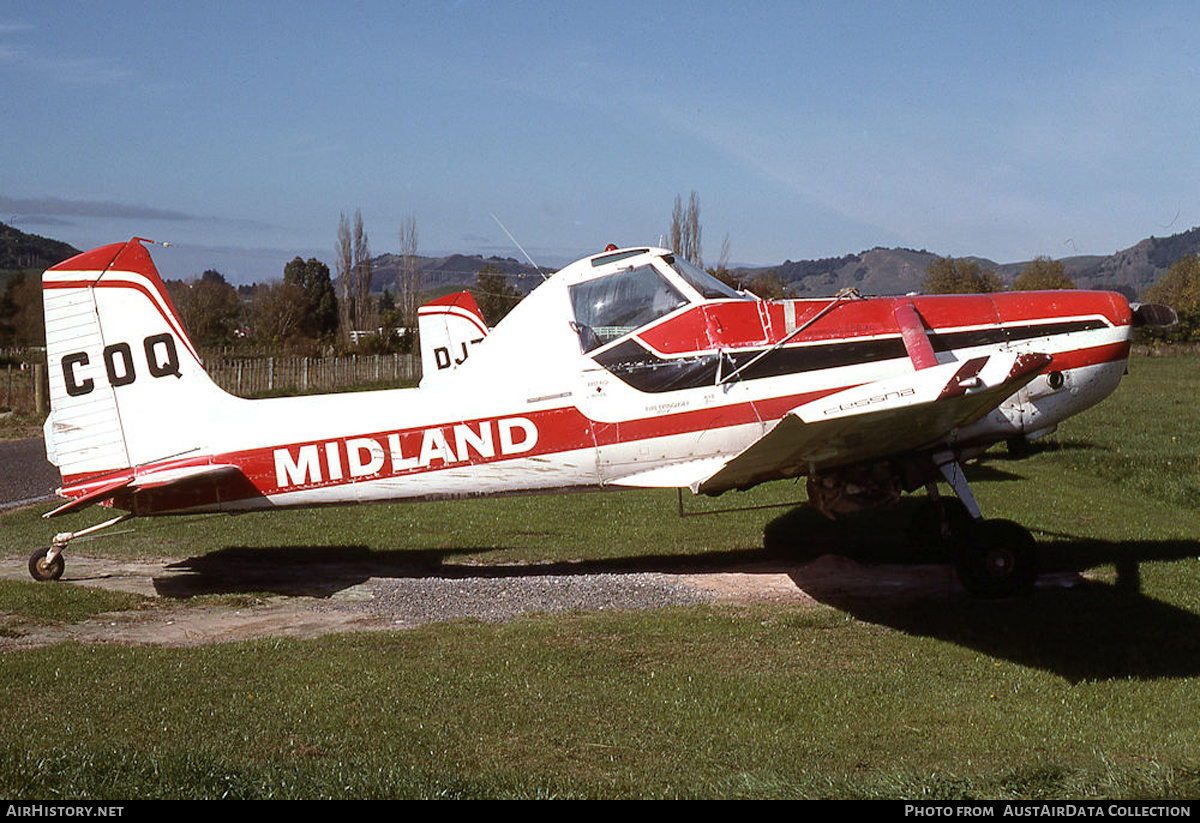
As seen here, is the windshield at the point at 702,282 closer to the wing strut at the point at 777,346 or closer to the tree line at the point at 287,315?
the wing strut at the point at 777,346

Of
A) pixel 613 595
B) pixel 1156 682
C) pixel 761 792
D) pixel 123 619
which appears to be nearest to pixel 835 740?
pixel 761 792

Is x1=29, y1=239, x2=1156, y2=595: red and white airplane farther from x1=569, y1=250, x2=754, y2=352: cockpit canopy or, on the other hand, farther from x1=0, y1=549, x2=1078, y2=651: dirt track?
x1=0, y1=549, x2=1078, y2=651: dirt track

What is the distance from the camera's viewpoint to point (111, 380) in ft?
28.5

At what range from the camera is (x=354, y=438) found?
843 cm

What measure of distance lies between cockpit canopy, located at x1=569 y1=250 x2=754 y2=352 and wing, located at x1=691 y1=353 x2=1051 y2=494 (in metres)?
1.44

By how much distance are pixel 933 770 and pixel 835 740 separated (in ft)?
1.97

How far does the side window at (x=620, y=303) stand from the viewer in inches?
317

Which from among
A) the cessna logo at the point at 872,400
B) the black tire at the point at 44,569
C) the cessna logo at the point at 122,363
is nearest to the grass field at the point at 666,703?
the black tire at the point at 44,569

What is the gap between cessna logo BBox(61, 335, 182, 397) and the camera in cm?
862

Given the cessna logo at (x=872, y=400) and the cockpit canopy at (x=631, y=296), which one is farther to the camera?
the cockpit canopy at (x=631, y=296)

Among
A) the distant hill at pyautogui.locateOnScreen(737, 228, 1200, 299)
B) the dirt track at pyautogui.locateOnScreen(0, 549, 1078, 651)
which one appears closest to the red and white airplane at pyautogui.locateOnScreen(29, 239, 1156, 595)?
the dirt track at pyautogui.locateOnScreen(0, 549, 1078, 651)

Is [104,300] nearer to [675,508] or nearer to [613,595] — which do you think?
[613,595]

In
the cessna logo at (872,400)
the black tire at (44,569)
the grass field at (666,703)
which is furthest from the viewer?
the black tire at (44,569)

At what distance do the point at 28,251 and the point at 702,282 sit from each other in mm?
118270
